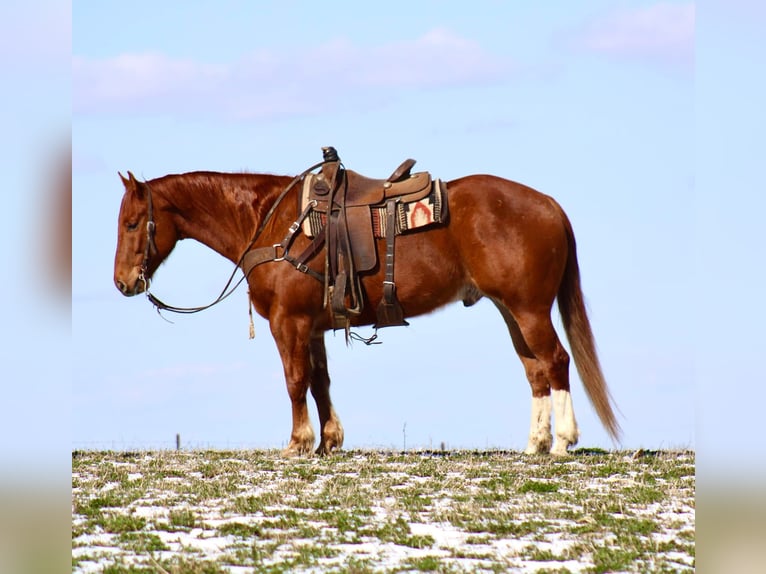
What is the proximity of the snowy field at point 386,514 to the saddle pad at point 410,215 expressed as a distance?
239 centimetres

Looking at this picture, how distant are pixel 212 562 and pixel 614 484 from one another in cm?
403

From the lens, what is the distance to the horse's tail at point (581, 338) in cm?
1050

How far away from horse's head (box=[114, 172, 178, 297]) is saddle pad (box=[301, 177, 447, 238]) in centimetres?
172

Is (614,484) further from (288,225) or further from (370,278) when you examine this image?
(288,225)

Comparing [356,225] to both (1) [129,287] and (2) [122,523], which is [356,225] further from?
(2) [122,523]

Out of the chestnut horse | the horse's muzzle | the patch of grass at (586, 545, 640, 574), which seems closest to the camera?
the patch of grass at (586, 545, 640, 574)

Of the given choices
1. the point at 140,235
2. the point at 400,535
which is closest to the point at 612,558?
the point at 400,535

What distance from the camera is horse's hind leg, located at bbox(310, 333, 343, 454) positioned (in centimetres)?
1098

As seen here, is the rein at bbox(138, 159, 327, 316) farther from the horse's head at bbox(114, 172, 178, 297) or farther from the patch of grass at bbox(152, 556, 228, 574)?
the patch of grass at bbox(152, 556, 228, 574)

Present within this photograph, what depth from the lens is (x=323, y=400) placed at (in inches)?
437

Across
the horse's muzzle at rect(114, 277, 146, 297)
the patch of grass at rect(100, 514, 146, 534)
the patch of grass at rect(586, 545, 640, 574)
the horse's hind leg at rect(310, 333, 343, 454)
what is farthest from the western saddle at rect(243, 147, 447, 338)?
the patch of grass at rect(586, 545, 640, 574)

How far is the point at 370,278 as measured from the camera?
10750 millimetres
